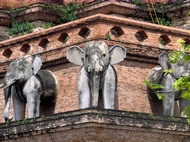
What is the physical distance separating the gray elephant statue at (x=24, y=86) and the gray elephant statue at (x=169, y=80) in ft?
7.44

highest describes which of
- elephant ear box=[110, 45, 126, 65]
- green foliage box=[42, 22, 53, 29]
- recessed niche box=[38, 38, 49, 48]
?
green foliage box=[42, 22, 53, 29]

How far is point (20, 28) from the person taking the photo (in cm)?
2223

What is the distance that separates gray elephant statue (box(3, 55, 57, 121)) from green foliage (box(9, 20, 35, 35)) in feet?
17.4

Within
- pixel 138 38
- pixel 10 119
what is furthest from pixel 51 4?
pixel 10 119

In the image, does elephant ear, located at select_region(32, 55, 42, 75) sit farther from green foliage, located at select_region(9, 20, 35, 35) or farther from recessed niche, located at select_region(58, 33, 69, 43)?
green foliage, located at select_region(9, 20, 35, 35)

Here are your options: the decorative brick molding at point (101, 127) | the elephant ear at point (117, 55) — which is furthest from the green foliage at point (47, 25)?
the decorative brick molding at point (101, 127)

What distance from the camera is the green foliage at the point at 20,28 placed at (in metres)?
22.1

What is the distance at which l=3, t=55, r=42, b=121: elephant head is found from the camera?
16.5 metres

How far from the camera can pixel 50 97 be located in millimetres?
17125

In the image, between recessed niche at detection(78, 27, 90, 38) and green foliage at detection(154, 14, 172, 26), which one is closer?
recessed niche at detection(78, 27, 90, 38)

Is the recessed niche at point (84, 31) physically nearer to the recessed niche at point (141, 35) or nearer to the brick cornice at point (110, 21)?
the brick cornice at point (110, 21)

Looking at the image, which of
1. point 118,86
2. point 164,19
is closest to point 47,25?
point 164,19

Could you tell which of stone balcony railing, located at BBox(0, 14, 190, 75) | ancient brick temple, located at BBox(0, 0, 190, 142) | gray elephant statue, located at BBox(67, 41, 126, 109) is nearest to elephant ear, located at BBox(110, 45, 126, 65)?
gray elephant statue, located at BBox(67, 41, 126, 109)

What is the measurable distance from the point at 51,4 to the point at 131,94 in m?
6.43
